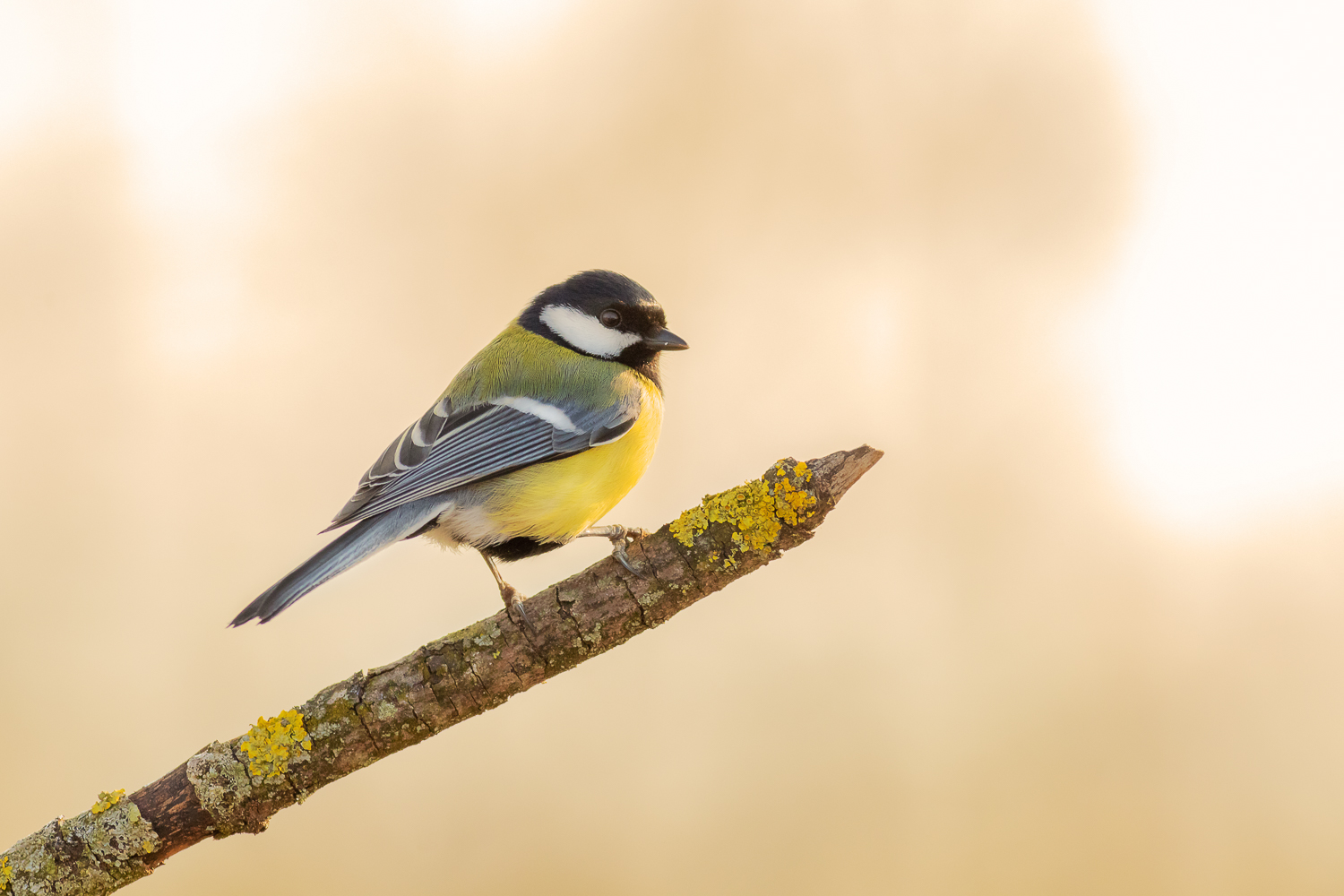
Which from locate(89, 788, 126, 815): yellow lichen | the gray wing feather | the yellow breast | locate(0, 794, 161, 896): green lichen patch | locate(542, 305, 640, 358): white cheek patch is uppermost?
locate(542, 305, 640, 358): white cheek patch

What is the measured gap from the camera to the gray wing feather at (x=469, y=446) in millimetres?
1598

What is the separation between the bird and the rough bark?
0.06m

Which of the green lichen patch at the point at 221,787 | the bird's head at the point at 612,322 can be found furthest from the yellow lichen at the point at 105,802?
the bird's head at the point at 612,322

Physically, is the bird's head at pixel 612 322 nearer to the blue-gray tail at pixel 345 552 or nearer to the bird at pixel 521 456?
the bird at pixel 521 456

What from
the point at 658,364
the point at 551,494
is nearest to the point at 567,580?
the point at 551,494

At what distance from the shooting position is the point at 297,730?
4.35 ft

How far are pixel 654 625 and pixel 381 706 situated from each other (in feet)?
1.43

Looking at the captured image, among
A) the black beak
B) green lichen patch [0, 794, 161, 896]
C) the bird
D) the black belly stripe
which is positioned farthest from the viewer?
the black beak

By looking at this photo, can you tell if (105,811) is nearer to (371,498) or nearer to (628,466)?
(371,498)

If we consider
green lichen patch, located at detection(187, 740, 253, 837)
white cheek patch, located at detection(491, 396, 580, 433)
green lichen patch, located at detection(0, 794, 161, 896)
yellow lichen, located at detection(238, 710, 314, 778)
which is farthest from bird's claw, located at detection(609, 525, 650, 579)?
green lichen patch, located at detection(0, 794, 161, 896)

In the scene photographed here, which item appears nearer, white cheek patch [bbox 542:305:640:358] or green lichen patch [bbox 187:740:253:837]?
green lichen patch [bbox 187:740:253:837]

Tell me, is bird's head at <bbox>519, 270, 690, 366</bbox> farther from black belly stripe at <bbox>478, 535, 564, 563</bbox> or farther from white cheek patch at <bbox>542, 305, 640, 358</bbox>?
black belly stripe at <bbox>478, 535, 564, 563</bbox>

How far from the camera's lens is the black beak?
1.96 m

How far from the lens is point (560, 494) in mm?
1638
